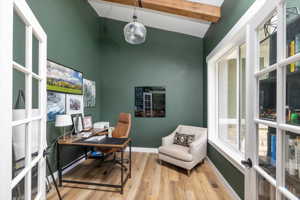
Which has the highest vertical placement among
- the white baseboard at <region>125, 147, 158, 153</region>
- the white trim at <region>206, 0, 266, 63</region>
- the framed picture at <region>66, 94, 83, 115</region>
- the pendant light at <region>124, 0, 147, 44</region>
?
the pendant light at <region>124, 0, 147, 44</region>

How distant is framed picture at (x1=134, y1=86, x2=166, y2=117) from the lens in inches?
154

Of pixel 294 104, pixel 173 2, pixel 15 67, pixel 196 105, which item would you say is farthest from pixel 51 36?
pixel 196 105

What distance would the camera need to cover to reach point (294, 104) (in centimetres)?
80

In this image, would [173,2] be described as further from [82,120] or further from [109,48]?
[82,120]

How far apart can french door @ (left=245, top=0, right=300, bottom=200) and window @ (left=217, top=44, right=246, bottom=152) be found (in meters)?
1.23

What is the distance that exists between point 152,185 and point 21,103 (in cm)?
213

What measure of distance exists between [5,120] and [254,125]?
1.58m

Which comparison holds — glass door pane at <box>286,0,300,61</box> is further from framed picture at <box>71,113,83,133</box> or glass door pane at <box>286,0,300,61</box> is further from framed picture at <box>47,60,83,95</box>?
framed picture at <box>71,113,83,133</box>

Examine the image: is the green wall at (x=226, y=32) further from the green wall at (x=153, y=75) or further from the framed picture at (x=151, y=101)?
the framed picture at (x=151, y=101)

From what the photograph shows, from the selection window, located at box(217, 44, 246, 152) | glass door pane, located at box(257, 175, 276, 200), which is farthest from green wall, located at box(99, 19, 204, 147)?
glass door pane, located at box(257, 175, 276, 200)

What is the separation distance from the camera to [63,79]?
2689mm

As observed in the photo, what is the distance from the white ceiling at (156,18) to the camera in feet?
10.7

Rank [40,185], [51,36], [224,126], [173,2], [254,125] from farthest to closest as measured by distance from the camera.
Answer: [224,126] → [173,2] → [51,36] → [40,185] → [254,125]

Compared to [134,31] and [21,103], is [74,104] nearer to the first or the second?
[134,31]
